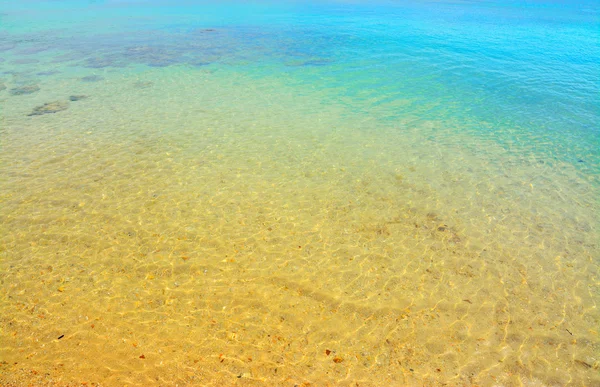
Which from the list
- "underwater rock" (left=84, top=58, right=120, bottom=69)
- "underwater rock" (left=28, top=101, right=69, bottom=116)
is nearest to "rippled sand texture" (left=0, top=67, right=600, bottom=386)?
"underwater rock" (left=28, top=101, right=69, bottom=116)

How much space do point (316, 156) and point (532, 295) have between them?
709 centimetres

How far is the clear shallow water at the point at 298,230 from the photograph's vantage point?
230 inches

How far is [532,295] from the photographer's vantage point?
7.06m

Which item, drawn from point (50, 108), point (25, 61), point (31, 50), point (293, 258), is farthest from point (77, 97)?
point (293, 258)

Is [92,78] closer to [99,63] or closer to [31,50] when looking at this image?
[99,63]

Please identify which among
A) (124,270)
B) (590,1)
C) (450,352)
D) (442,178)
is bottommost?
(450,352)

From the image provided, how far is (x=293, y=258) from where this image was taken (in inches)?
306

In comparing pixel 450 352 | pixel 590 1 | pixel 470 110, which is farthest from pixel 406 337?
pixel 590 1

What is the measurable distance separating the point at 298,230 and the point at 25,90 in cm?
1722

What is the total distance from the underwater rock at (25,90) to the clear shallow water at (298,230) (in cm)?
16

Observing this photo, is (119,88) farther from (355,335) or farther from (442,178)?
(355,335)

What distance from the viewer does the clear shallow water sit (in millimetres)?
5848

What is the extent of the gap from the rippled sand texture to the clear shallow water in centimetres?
4

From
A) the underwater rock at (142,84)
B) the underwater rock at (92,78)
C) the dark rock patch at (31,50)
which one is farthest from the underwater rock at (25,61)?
the underwater rock at (142,84)
